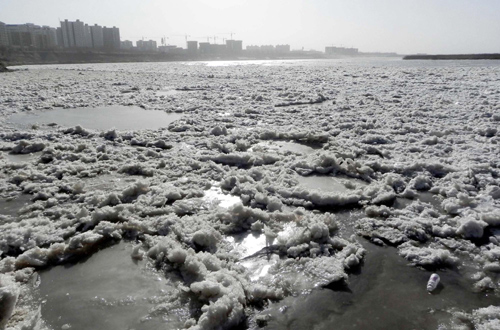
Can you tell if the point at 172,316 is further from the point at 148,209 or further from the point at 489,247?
the point at 489,247

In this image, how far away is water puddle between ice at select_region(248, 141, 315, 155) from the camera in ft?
19.0

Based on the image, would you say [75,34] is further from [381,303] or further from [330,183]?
[381,303]

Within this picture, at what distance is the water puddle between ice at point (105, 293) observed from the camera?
6.86ft

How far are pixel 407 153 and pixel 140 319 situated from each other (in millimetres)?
4871

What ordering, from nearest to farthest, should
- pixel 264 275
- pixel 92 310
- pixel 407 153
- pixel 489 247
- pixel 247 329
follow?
pixel 247 329 < pixel 92 310 < pixel 264 275 < pixel 489 247 < pixel 407 153

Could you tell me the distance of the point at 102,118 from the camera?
Result: 29.8 feet

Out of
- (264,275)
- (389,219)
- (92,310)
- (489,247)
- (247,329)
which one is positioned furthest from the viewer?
(389,219)

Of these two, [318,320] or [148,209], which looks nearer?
[318,320]

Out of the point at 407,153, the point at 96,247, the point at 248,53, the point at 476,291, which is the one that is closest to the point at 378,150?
the point at 407,153

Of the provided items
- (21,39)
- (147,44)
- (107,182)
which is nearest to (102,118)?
(107,182)

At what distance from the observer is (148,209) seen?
351 centimetres

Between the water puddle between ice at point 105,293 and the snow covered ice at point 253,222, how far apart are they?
0.01 m

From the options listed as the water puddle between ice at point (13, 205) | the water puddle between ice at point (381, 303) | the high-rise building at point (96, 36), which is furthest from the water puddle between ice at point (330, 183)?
the high-rise building at point (96, 36)

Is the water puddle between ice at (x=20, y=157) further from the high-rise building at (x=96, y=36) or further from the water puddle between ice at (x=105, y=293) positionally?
the high-rise building at (x=96, y=36)
